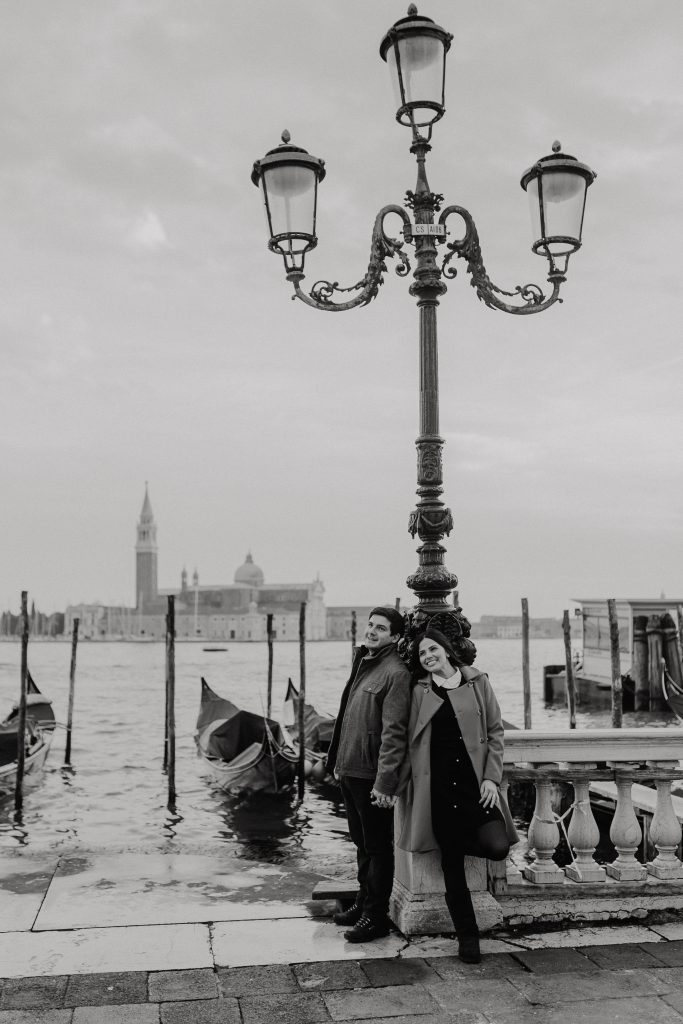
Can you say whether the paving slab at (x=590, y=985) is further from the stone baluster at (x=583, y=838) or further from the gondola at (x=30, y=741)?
the gondola at (x=30, y=741)

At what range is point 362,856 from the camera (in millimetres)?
4512

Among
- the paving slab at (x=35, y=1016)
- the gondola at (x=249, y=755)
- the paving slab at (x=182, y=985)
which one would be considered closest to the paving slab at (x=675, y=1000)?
the paving slab at (x=182, y=985)

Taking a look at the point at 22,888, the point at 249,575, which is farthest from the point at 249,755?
the point at 249,575

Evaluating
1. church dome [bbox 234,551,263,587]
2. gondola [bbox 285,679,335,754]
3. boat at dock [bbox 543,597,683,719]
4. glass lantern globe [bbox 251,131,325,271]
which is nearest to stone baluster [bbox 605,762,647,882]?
glass lantern globe [bbox 251,131,325,271]

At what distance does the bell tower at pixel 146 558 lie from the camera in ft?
518

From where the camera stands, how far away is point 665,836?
181 inches

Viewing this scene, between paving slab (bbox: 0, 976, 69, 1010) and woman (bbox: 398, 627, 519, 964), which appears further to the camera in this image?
woman (bbox: 398, 627, 519, 964)

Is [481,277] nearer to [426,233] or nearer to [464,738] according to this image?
[426,233]

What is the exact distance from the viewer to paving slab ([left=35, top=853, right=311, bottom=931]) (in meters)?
4.52

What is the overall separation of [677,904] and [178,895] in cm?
251

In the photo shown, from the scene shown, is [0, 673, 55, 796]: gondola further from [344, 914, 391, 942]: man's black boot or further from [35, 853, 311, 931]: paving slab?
[344, 914, 391, 942]: man's black boot

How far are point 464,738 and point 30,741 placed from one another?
1518 centimetres

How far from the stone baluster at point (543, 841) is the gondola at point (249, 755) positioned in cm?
1150

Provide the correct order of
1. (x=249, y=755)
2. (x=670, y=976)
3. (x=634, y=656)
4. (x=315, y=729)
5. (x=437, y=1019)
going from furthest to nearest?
1. (x=634, y=656)
2. (x=315, y=729)
3. (x=249, y=755)
4. (x=670, y=976)
5. (x=437, y=1019)
